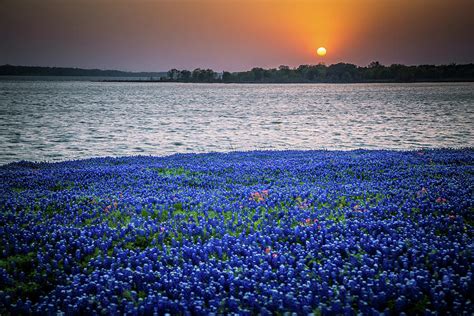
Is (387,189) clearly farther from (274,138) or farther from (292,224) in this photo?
(274,138)

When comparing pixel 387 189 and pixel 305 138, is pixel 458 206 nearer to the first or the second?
pixel 387 189

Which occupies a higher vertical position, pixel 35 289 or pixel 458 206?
pixel 458 206

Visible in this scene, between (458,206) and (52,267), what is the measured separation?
9.25m

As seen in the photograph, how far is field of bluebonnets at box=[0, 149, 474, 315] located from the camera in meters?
5.00

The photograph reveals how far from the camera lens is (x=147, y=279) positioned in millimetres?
5730

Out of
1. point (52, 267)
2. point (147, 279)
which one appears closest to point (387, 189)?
point (147, 279)

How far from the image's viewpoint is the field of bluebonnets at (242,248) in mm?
5004

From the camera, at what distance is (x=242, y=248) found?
6656 mm

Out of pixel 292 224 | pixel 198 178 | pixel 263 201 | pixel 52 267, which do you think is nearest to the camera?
pixel 52 267

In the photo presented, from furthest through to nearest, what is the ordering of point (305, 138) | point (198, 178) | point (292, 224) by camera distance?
point (305, 138) → point (198, 178) → point (292, 224)

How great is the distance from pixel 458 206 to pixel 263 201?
4.93m

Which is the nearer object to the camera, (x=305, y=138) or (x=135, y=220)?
(x=135, y=220)

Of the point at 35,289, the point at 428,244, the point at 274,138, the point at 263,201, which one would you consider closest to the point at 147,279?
the point at 35,289

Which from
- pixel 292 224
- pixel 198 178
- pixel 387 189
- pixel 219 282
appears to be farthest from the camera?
pixel 198 178
